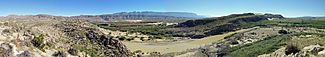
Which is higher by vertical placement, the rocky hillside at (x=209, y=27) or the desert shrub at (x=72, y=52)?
the desert shrub at (x=72, y=52)

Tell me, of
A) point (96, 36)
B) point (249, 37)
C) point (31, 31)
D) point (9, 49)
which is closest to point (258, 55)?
point (96, 36)

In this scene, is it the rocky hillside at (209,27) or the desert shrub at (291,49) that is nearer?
the desert shrub at (291,49)

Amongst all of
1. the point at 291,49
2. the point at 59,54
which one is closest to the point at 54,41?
the point at 59,54

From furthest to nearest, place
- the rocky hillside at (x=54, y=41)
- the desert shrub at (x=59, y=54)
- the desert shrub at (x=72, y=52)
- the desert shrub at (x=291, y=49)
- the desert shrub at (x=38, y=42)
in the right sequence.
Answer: the desert shrub at (x=291, y=49), the desert shrub at (x=72, y=52), the desert shrub at (x=38, y=42), the desert shrub at (x=59, y=54), the rocky hillside at (x=54, y=41)

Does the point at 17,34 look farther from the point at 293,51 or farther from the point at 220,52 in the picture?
the point at 220,52

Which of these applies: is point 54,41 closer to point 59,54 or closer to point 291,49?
point 59,54

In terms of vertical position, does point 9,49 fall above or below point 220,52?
above

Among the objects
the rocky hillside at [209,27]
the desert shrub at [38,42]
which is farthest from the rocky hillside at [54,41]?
the rocky hillside at [209,27]

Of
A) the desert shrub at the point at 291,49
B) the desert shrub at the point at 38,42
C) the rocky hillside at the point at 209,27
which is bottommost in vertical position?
the rocky hillside at the point at 209,27

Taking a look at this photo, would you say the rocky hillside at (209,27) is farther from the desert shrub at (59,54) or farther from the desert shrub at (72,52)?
the desert shrub at (59,54)
